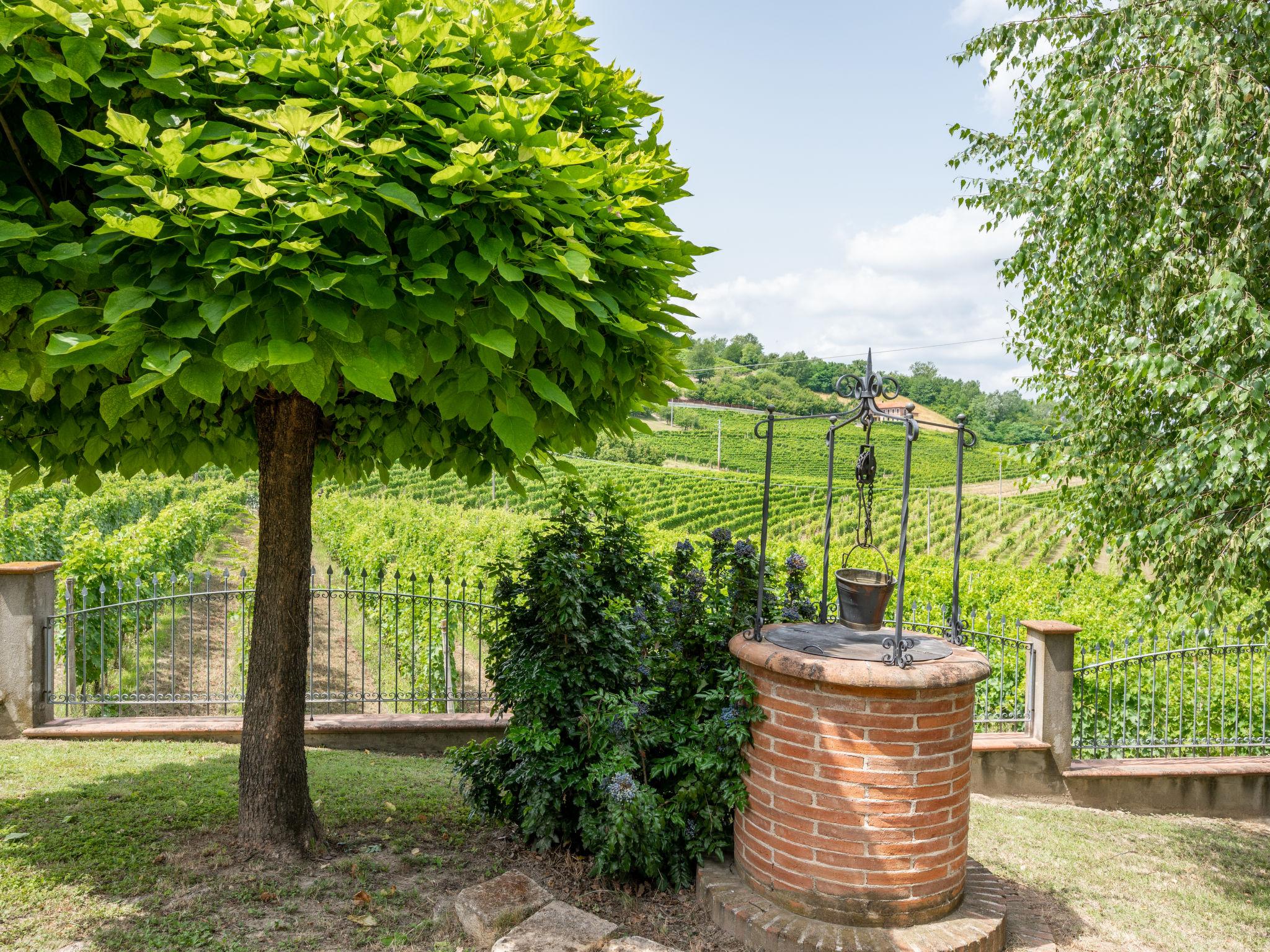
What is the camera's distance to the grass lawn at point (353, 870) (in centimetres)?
369

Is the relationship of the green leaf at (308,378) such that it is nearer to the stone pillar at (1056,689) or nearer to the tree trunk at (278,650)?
the tree trunk at (278,650)

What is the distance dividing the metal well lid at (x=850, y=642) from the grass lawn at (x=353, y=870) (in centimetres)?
153

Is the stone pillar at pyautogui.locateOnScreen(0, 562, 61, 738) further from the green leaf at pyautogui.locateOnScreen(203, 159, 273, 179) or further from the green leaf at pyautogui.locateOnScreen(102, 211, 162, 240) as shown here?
the green leaf at pyautogui.locateOnScreen(203, 159, 273, 179)

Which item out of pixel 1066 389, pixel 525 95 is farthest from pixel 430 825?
pixel 1066 389

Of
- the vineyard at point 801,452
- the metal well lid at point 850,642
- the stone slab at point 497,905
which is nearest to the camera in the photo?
the stone slab at point 497,905

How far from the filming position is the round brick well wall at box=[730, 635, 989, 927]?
383cm

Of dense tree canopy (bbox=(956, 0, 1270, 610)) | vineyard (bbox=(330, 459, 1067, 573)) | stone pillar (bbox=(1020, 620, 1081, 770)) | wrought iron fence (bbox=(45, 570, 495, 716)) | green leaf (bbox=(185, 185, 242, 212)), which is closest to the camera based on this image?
green leaf (bbox=(185, 185, 242, 212))

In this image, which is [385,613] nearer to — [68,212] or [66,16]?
[68,212]

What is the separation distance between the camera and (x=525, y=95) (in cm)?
338

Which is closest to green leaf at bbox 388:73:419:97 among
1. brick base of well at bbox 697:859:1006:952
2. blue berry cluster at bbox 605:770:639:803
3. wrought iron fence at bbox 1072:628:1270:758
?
blue berry cluster at bbox 605:770:639:803

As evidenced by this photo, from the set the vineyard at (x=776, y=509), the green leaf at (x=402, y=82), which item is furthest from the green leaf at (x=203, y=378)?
the vineyard at (x=776, y=509)

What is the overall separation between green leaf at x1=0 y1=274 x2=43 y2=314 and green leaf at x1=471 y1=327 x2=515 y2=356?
1.49 metres

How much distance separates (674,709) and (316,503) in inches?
819

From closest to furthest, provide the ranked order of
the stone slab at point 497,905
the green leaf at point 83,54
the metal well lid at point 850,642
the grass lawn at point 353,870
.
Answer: the green leaf at point 83,54 < the stone slab at point 497,905 < the grass lawn at point 353,870 < the metal well lid at point 850,642
